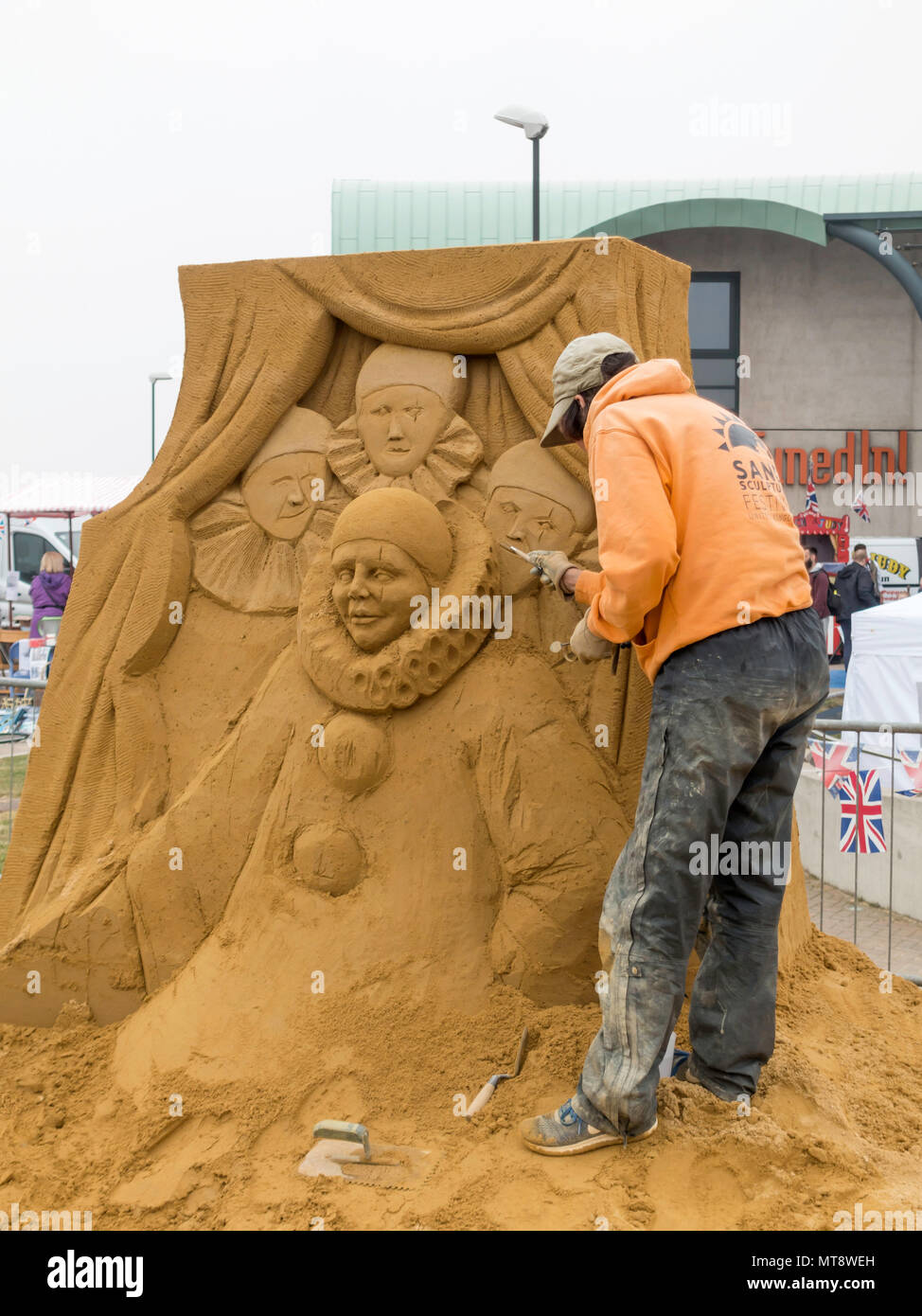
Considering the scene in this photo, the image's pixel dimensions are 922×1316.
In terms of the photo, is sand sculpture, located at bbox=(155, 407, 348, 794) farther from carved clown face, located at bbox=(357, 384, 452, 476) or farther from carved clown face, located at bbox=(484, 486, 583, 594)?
carved clown face, located at bbox=(484, 486, 583, 594)

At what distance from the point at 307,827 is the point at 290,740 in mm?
293

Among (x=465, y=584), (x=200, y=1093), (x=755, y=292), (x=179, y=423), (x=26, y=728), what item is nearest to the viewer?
(x=200, y=1093)

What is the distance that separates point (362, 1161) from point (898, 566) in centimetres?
1167

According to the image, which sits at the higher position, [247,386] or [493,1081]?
[247,386]

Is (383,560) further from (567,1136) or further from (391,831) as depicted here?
(567,1136)

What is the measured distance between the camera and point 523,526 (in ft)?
11.5

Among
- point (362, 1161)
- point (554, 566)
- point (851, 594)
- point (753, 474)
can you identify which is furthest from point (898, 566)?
point (362, 1161)

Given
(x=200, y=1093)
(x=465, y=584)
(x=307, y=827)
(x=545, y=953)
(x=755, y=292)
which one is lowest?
(x=200, y=1093)

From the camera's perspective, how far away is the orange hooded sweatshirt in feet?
8.30

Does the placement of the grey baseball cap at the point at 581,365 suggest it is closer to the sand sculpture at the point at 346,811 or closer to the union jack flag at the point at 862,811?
the sand sculpture at the point at 346,811

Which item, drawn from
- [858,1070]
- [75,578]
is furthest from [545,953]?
[75,578]

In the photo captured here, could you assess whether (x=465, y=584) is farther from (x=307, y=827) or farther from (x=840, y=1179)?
(x=840, y=1179)

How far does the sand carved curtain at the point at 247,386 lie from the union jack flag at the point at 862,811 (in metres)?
2.24

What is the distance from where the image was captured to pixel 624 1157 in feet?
8.59
